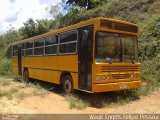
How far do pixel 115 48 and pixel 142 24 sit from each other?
9418mm

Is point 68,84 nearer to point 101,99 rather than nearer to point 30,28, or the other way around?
point 101,99

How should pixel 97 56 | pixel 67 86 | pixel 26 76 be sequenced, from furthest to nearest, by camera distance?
pixel 26 76, pixel 67 86, pixel 97 56

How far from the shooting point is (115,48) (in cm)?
1106

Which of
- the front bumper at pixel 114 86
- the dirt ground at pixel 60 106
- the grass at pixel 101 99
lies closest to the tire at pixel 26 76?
the dirt ground at pixel 60 106

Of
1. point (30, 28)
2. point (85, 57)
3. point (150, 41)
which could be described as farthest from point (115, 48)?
point (30, 28)

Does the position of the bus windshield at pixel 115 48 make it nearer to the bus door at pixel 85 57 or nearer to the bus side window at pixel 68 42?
the bus door at pixel 85 57

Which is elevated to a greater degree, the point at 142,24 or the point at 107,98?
the point at 142,24

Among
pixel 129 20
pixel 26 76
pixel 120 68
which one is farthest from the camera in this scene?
pixel 129 20

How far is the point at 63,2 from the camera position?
4031cm

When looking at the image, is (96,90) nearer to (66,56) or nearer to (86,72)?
(86,72)

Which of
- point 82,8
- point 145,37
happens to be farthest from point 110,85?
point 82,8

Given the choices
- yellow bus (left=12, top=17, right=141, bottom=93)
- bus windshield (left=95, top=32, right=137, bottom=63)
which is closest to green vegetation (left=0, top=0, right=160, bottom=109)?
yellow bus (left=12, top=17, right=141, bottom=93)

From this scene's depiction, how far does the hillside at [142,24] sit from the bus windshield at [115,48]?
1878 millimetres

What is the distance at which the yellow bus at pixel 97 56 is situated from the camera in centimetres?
1054
